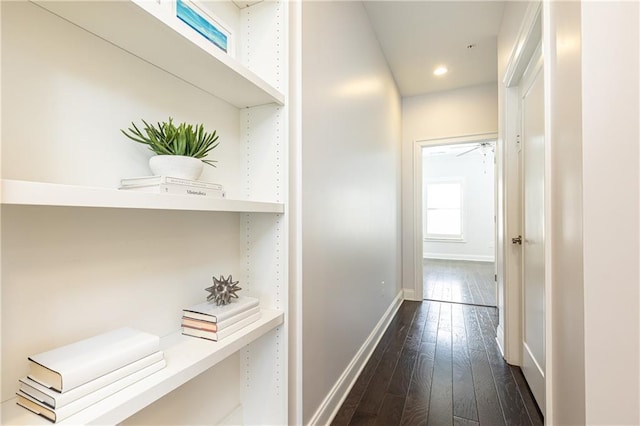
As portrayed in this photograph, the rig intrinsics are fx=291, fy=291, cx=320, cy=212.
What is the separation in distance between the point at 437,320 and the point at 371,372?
55.1 inches

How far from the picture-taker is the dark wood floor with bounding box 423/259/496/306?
406 centimetres

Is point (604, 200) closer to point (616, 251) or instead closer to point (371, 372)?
point (616, 251)

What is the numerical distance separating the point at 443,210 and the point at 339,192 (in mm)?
6750

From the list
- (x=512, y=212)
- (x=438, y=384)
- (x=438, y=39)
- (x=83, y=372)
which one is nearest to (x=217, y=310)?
(x=83, y=372)

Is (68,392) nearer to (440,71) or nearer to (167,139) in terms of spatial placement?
(167,139)

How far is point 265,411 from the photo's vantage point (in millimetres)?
1200

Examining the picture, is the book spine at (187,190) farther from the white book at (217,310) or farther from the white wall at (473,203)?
the white wall at (473,203)

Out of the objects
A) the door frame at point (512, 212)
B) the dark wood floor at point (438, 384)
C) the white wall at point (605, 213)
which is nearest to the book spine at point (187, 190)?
the white wall at point (605, 213)

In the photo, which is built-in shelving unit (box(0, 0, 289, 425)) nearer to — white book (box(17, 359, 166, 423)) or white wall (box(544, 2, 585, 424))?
white book (box(17, 359, 166, 423))

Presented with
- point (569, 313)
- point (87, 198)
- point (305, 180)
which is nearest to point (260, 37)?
point (305, 180)

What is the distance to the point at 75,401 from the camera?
1.88 ft

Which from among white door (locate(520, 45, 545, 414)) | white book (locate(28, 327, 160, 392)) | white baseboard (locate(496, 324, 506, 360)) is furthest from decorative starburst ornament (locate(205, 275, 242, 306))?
white baseboard (locate(496, 324, 506, 360))

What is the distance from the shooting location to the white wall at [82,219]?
2.08 feet

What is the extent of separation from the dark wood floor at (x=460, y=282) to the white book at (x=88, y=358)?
13.0 ft
